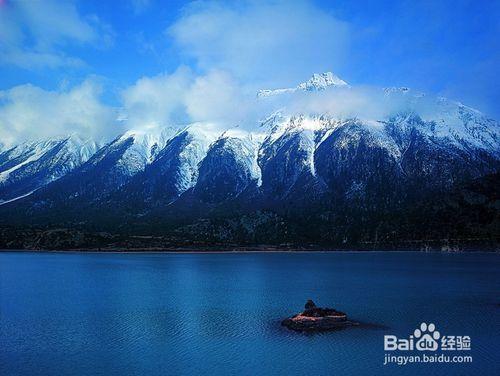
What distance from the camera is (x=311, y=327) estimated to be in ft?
248

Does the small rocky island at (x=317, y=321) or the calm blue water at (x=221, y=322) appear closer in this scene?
the calm blue water at (x=221, y=322)

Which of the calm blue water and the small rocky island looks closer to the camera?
the calm blue water

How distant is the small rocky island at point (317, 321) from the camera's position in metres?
75.6

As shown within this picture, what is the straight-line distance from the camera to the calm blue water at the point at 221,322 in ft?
192

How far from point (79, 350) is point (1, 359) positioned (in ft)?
29.3

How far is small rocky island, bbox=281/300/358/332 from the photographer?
248 ft

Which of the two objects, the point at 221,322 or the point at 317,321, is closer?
the point at 317,321

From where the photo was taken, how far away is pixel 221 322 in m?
82.6

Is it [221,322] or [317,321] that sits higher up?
[317,321]

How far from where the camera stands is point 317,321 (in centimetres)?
7700

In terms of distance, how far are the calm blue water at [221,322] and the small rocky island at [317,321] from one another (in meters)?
2.26

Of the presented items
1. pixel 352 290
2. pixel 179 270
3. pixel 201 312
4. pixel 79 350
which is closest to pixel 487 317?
pixel 352 290

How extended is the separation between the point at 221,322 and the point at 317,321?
51.7 ft

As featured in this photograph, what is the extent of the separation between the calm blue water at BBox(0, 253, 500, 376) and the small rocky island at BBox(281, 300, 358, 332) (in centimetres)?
226
